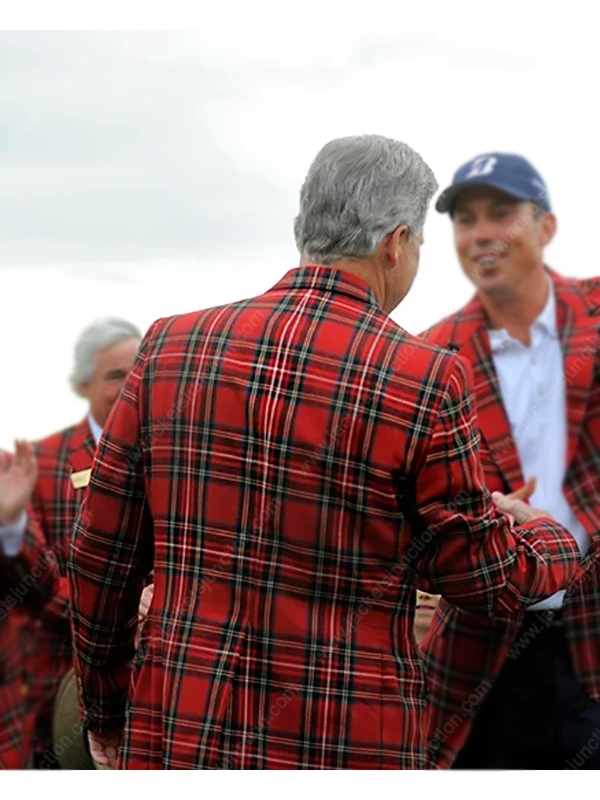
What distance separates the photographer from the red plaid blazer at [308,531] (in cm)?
185

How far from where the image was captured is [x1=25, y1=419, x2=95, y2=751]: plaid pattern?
146 inches

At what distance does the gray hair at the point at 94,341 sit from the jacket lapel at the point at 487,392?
139cm

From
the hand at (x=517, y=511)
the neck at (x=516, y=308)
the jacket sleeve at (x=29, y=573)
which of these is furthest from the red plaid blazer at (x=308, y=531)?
the jacket sleeve at (x=29, y=573)

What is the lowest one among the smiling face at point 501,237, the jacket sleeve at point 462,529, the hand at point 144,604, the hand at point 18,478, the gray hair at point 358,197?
the hand at point 18,478

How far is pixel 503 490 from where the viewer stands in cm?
299

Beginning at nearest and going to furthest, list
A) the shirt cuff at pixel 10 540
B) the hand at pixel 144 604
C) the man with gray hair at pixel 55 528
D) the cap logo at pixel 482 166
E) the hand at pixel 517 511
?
the hand at pixel 144 604 < the hand at pixel 517 511 < the cap logo at pixel 482 166 < the shirt cuff at pixel 10 540 < the man with gray hair at pixel 55 528

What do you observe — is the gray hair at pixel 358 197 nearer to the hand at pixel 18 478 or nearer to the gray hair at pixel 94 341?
the hand at pixel 18 478

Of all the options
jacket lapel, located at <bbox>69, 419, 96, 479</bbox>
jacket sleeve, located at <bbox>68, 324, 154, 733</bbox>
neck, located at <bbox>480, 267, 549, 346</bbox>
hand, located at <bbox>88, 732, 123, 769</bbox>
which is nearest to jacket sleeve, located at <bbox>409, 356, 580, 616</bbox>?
jacket sleeve, located at <bbox>68, 324, 154, 733</bbox>

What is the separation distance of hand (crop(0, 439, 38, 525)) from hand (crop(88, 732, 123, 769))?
1.31 meters

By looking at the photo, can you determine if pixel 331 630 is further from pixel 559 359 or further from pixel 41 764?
pixel 41 764

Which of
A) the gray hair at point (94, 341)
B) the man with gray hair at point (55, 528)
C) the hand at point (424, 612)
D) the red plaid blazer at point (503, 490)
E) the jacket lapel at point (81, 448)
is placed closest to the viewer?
the hand at point (424, 612)

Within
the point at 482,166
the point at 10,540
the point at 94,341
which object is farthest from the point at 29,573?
the point at 482,166

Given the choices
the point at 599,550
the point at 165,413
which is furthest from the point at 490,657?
the point at 165,413

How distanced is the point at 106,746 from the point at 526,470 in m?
1.34
